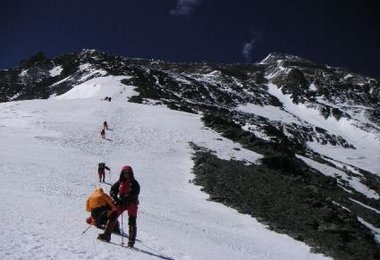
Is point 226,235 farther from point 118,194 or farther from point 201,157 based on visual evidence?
point 201,157

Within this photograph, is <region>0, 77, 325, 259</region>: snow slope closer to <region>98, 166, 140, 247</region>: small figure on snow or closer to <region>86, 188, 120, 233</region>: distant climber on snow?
<region>86, 188, 120, 233</region>: distant climber on snow

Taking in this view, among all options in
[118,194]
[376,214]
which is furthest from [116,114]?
[118,194]

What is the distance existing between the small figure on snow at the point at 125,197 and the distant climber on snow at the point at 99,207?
38cm

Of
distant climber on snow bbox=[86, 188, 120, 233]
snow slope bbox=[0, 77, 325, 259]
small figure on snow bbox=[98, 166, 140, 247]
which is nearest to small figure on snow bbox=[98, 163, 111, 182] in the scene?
snow slope bbox=[0, 77, 325, 259]

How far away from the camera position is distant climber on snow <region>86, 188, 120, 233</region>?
45.6 feet

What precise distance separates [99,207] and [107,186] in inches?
574

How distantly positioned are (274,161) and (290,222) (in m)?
17.6

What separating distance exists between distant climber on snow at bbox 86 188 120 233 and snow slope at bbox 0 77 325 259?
1.02 ft

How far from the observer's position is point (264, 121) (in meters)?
153

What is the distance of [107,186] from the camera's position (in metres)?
28.5

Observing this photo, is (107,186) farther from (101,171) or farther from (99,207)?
(99,207)

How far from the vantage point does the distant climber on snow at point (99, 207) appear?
13.9 metres

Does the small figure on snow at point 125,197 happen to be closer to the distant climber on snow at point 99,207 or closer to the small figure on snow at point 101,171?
the distant climber on snow at point 99,207

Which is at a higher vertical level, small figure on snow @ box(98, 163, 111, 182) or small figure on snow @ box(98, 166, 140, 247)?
small figure on snow @ box(98, 166, 140, 247)
